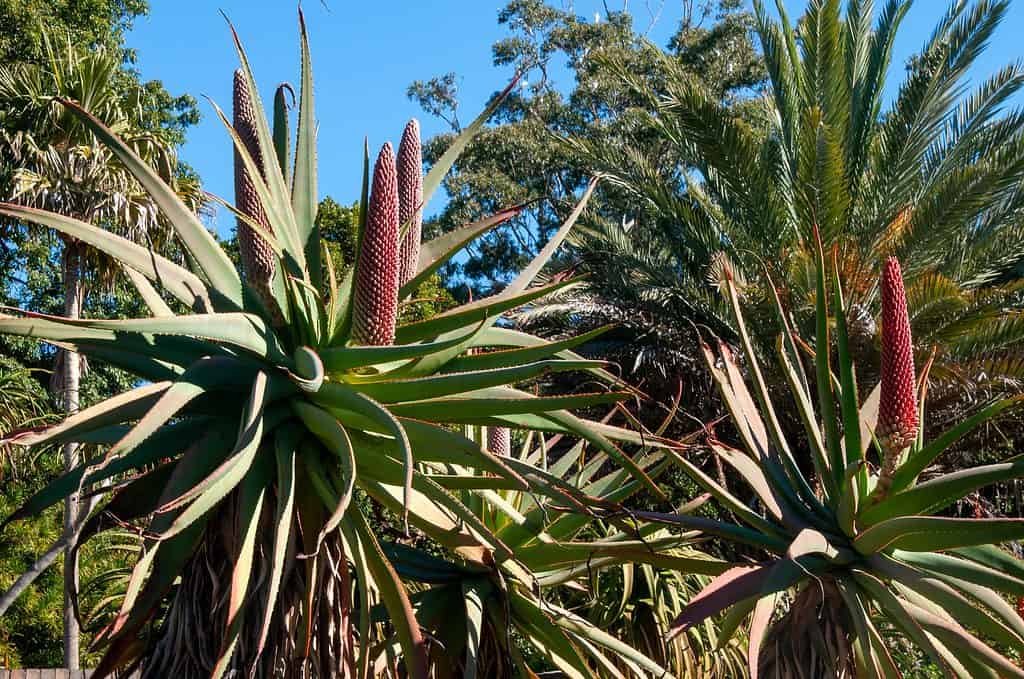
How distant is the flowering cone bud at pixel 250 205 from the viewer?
14.3 feet

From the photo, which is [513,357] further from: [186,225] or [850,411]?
[850,411]

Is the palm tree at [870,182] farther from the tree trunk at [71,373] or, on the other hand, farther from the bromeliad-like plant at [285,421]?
the bromeliad-like plant at [285,421]

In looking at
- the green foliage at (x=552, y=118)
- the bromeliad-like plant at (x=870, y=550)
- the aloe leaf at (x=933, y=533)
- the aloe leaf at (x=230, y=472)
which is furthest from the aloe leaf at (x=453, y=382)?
the green foliage at (x=552, y=118)

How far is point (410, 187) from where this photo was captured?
14.9 ft

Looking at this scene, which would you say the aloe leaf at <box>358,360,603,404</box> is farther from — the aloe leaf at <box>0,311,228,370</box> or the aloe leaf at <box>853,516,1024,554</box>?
the aloe leaf at <box>853,516,1024,554</box>

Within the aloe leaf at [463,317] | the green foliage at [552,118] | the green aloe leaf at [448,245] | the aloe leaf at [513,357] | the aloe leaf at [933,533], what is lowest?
the aloe leaf at [933,533]

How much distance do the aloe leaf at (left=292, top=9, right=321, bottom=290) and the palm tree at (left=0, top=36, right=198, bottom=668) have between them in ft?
41.1

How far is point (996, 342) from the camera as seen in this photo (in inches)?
508

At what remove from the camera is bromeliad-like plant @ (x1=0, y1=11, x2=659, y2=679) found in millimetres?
3914

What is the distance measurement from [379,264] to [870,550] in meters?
2.41

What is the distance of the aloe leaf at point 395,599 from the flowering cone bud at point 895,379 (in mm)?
2150

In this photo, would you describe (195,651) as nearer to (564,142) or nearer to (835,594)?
(835,594)

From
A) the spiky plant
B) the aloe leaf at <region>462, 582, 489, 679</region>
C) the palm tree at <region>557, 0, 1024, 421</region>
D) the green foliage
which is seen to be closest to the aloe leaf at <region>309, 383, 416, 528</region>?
the spiky plant

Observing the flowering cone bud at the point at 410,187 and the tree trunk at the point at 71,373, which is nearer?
the flowering cone bud at the point at 410,187
